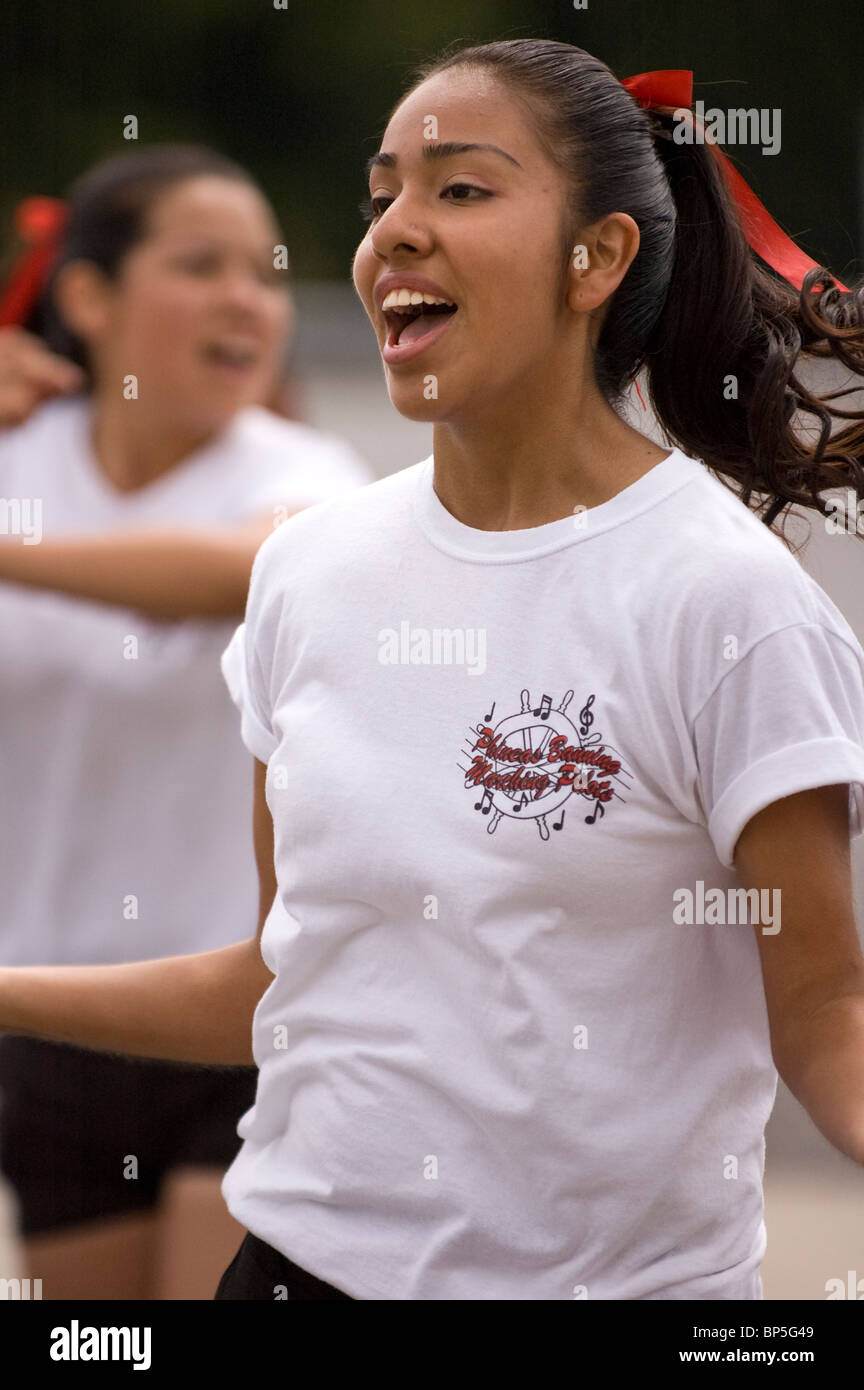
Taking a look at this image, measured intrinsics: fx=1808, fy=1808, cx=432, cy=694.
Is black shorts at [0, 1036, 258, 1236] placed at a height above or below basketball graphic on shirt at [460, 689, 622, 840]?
below

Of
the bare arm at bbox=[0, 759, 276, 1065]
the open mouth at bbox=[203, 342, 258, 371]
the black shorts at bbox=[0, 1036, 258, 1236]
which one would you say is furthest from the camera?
the open mouth at bbox=[203, 342, 258, 371]

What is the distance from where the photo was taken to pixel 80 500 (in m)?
2.91

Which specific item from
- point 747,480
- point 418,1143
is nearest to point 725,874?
point 418,1143

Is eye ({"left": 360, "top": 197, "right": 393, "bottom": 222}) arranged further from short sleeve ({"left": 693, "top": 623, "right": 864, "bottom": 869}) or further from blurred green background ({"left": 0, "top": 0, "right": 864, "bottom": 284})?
blurred green background ({"left": 0, "top": 0, "right": 864, "bottom": 284})

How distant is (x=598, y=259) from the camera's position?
1.58 meters

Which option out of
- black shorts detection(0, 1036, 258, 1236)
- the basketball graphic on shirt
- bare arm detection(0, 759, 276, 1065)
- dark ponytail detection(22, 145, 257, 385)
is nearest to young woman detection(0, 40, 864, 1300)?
the basketball graphic on shirt

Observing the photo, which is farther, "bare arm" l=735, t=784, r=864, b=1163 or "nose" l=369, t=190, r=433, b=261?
"nose" l=369, t=190, r=433, b=261

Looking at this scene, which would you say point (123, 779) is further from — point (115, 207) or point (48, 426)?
point (115, 207)

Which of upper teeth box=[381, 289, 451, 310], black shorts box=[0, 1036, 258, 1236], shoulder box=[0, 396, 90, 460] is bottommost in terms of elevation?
black shorts box=[0, 1036, 258, 1236]

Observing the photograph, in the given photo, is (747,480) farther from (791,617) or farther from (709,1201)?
(709,1201)

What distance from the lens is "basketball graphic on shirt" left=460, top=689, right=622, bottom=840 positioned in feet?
4.69

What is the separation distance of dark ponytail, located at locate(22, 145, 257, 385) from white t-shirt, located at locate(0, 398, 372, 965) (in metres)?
0.51

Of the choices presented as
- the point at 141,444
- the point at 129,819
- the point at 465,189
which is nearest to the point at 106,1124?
the point at 129,819

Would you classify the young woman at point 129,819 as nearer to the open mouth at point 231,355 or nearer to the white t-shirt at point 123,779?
the white t-shirt at point 123,779
